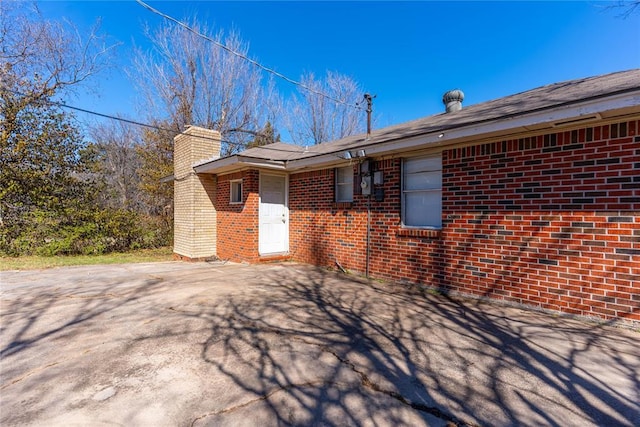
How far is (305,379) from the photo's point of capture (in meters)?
2.41

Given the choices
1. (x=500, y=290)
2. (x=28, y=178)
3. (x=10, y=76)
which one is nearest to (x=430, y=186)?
(x=500, y=290)

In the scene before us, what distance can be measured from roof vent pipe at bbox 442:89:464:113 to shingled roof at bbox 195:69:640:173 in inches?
42.4

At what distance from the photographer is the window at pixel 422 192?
5.28 metres

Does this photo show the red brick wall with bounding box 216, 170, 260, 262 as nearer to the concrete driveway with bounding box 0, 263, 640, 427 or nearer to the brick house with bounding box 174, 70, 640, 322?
the brick house with bounding box 174, 70, 640, 322

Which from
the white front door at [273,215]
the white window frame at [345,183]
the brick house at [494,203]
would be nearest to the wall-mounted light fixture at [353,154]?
the brick house at [494,203]

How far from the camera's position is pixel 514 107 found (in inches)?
188

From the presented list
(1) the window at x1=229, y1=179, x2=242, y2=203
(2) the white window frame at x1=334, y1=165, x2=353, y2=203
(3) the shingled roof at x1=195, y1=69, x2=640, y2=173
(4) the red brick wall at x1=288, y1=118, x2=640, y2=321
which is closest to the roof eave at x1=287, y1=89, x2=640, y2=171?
(3) the shingled roof at x1=195, y1=69, x2=640, y2=173

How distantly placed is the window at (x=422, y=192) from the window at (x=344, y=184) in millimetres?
1446

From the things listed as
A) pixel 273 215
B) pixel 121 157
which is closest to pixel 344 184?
pixel 273 215

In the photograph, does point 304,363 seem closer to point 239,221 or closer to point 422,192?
point 422,192

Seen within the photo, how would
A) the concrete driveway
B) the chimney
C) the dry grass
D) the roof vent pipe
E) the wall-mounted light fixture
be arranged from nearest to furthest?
1. the concrete driveway
2. the wall-mounted light fixture
3. the dry grass
4. the roof vent pipe
5. the chimney

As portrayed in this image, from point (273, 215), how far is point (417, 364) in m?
5.95

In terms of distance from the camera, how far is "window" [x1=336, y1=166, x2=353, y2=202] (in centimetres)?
689

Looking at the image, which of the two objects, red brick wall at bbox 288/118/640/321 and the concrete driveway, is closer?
the concrete driveway
